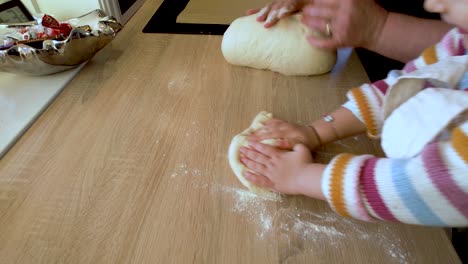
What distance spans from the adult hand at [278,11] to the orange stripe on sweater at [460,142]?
1.56 ft

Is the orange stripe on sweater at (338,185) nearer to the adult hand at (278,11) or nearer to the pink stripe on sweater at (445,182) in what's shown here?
the pink stripe on sweater at (445,182)

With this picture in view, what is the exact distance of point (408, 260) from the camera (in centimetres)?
40

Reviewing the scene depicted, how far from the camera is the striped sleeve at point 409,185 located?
0.33m

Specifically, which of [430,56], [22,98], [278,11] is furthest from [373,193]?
[22,98]

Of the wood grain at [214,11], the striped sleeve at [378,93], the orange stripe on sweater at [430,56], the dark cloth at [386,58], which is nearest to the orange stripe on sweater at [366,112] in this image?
the striped sleeve at [378,93]

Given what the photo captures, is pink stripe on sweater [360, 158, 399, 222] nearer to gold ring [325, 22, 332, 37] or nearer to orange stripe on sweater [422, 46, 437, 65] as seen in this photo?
orange stripe on sweater [422, 46, 437, 65]

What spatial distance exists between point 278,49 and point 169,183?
40cm

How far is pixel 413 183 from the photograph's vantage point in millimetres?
352

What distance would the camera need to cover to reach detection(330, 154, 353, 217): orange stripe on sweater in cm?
40

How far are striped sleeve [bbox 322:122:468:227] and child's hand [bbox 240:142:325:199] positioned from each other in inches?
1.4

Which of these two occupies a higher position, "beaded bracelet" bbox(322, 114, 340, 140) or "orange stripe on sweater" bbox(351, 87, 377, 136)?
"orange stripe on sweater" bbox(351, 87, 377, 136)

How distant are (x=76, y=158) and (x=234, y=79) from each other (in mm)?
377

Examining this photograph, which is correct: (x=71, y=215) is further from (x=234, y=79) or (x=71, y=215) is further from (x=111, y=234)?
(x=234, y=79)

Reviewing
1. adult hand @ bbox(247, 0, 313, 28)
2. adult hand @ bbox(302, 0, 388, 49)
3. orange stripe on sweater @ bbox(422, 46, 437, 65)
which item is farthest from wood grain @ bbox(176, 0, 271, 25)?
orange stripe on sweater @ bbox(422, 46, 437, 65)
